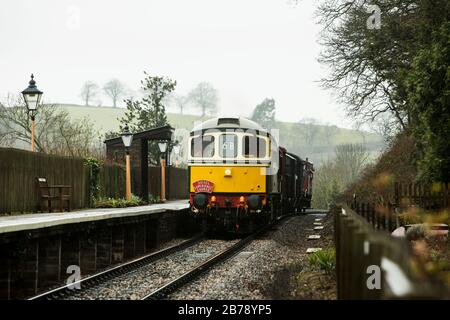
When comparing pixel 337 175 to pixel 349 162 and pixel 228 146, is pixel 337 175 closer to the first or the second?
pixel 349 162

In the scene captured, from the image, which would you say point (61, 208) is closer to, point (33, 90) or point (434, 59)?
point (33, 90)

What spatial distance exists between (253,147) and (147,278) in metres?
8.60

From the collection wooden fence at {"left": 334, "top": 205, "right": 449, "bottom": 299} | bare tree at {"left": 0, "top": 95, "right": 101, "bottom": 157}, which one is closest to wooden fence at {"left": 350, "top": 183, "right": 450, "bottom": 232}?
wooden fence at {"left": 334, "top": 205, "right": 449, "bottom": 299}

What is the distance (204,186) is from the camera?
66.5 feet

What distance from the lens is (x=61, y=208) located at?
2117cm

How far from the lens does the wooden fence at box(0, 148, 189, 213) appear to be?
18.8 meters

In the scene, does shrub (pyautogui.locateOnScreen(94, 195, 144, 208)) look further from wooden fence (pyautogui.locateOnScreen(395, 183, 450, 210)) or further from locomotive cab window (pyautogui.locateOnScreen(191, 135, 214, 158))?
wooden fence (pyautogui.locateOnScreen(395, 183, 450, 210))

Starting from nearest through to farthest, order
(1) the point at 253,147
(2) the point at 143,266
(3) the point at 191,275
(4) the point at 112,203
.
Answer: (3) the point at 191,275 → (2) the point at 143,266 → (1) the point at 253,147 → (4) the point at 112,203

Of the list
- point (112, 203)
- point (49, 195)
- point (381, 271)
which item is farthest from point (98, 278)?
point (112, 203)

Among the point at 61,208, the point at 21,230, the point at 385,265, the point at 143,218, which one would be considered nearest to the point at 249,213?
the point at 143,218

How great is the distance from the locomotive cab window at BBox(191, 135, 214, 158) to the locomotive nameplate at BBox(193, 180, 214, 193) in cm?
76

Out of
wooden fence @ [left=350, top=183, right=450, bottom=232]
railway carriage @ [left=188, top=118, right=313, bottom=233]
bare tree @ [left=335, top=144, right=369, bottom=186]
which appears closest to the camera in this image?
wooden fence @ [left=350, top=183, right=450, bottom=232]

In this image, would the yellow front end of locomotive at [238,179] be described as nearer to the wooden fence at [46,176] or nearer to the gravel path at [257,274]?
the gravel path at [257,274]

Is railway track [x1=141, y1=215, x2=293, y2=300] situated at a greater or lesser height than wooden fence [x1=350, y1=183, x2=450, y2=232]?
lesser
